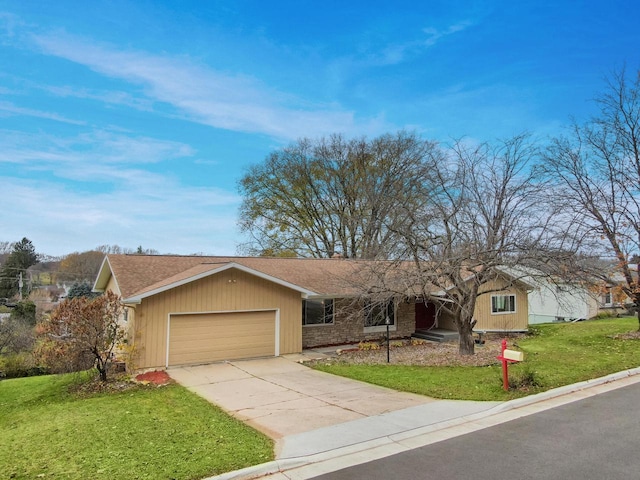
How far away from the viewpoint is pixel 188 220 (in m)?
30.3

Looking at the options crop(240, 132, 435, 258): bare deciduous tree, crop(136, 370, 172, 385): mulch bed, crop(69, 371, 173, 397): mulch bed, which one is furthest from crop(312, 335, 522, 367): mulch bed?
crop(240, 132, 435, 258): bare deciduous tree

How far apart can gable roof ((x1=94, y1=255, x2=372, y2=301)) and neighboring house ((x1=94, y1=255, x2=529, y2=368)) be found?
0.03 metres

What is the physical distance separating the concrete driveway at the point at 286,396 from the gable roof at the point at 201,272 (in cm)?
295

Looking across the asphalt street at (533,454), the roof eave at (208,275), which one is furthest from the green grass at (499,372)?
the roof eave at (208,275)

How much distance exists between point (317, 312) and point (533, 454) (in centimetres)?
1266

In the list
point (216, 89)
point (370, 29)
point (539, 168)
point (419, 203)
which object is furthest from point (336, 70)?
point (539, 168)

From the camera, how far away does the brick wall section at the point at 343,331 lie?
1770 cm

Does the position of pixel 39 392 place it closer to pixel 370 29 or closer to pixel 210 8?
pixel 210 8

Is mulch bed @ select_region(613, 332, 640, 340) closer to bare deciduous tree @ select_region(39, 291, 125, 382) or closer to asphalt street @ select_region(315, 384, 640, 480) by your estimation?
asphalt street @ select_region(315, 384, 640, 480)

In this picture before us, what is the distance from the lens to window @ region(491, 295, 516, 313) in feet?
72.4

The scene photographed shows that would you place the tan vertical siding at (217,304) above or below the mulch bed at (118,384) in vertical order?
above

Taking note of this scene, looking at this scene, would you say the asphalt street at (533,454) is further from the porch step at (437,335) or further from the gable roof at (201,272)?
the porch step at (437,335)

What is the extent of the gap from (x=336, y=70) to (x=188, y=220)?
56.0 feet

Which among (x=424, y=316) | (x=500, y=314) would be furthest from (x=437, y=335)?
(x=500, y=314)
